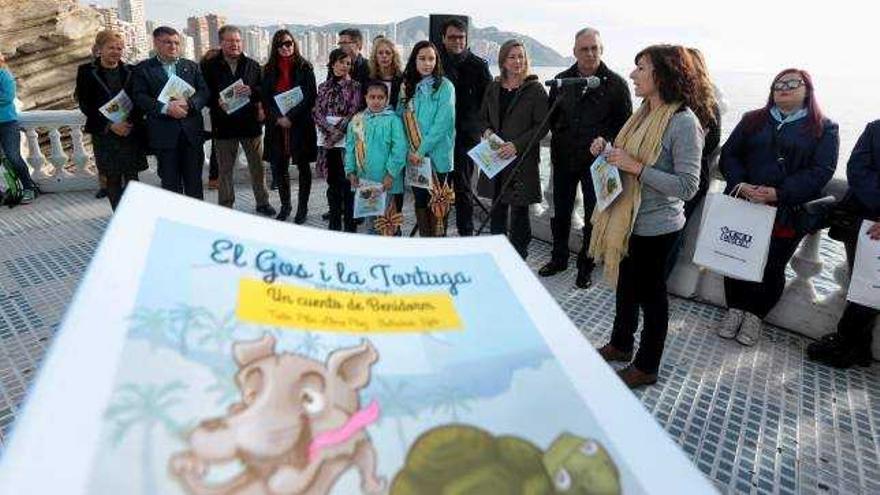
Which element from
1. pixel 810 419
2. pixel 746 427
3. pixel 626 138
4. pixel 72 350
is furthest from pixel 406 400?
pixel 810 419

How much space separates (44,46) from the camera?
22438 mm

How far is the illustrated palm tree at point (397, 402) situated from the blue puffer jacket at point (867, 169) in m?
2.80

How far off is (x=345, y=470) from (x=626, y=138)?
2048 millimetres

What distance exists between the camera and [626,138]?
7.50ft

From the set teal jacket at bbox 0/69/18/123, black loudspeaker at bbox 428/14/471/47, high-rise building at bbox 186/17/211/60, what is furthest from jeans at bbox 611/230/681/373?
high-rise building at bbox 186/17/211/60

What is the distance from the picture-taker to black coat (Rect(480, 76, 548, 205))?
333 centimetres

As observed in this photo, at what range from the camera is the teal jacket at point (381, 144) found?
11.7 ft

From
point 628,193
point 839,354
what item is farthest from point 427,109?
point 839,354

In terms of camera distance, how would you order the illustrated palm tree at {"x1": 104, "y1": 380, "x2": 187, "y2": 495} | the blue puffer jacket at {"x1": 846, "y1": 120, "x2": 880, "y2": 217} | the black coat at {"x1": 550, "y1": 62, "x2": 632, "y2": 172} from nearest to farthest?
the illustrated palm tree at {"x1": 104, "y1": 380, "x2": 187, "y2": 495} < the blue puffer jacket at {"x1": 846, "y1": 120, "x2": 880, "y2": 217} < the black coat at {"x1": 550, "y1": 62, "x2": 632, "y2": 172}

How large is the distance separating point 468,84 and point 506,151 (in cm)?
88

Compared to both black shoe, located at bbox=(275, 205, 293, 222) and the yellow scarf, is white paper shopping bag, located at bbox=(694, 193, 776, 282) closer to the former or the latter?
the yellow scarf

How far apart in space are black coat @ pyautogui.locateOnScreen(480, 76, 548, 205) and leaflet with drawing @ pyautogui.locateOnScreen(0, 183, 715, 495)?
2.57m

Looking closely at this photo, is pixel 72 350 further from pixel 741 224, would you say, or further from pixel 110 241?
pixel 741 224

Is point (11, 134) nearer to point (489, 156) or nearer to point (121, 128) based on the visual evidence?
point (121, 128)
